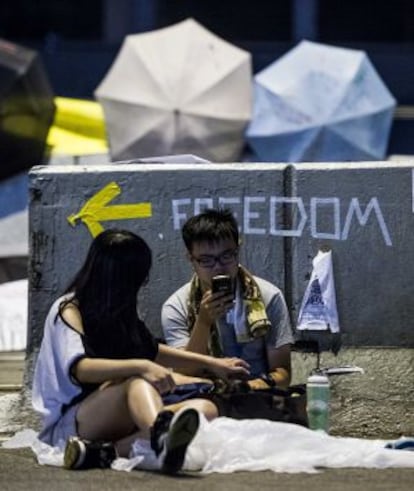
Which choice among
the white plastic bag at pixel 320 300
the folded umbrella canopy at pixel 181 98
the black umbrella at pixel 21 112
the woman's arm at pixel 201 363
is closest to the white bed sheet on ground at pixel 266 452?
the woman's arm at pixel 201 363

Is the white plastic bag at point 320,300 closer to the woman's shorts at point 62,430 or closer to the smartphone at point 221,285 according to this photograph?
the smartphone at point 221,285

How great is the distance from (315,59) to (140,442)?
46.6 ft

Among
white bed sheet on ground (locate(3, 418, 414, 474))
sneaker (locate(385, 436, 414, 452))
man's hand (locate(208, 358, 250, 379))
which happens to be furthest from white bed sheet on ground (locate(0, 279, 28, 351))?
white bed sheet on ground (locate(3, 418, 414, 474))

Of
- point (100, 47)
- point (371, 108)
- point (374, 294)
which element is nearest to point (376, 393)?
point (374, 294)

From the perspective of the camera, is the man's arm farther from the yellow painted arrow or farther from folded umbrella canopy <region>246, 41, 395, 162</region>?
folded umbrella canopy <region>246, 41, 395, 162</region>

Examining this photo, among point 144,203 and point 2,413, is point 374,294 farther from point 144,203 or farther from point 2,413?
point 2,413

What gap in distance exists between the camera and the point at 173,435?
7.37 m

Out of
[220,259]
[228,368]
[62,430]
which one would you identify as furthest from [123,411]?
[220,259]

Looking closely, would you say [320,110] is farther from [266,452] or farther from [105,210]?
[266,452]

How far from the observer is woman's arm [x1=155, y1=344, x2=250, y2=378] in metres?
8.10

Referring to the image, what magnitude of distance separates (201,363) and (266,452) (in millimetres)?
556

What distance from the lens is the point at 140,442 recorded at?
7.72 meters

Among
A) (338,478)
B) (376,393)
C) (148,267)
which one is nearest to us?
(338,478)

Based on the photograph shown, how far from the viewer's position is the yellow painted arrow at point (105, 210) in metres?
9.20
